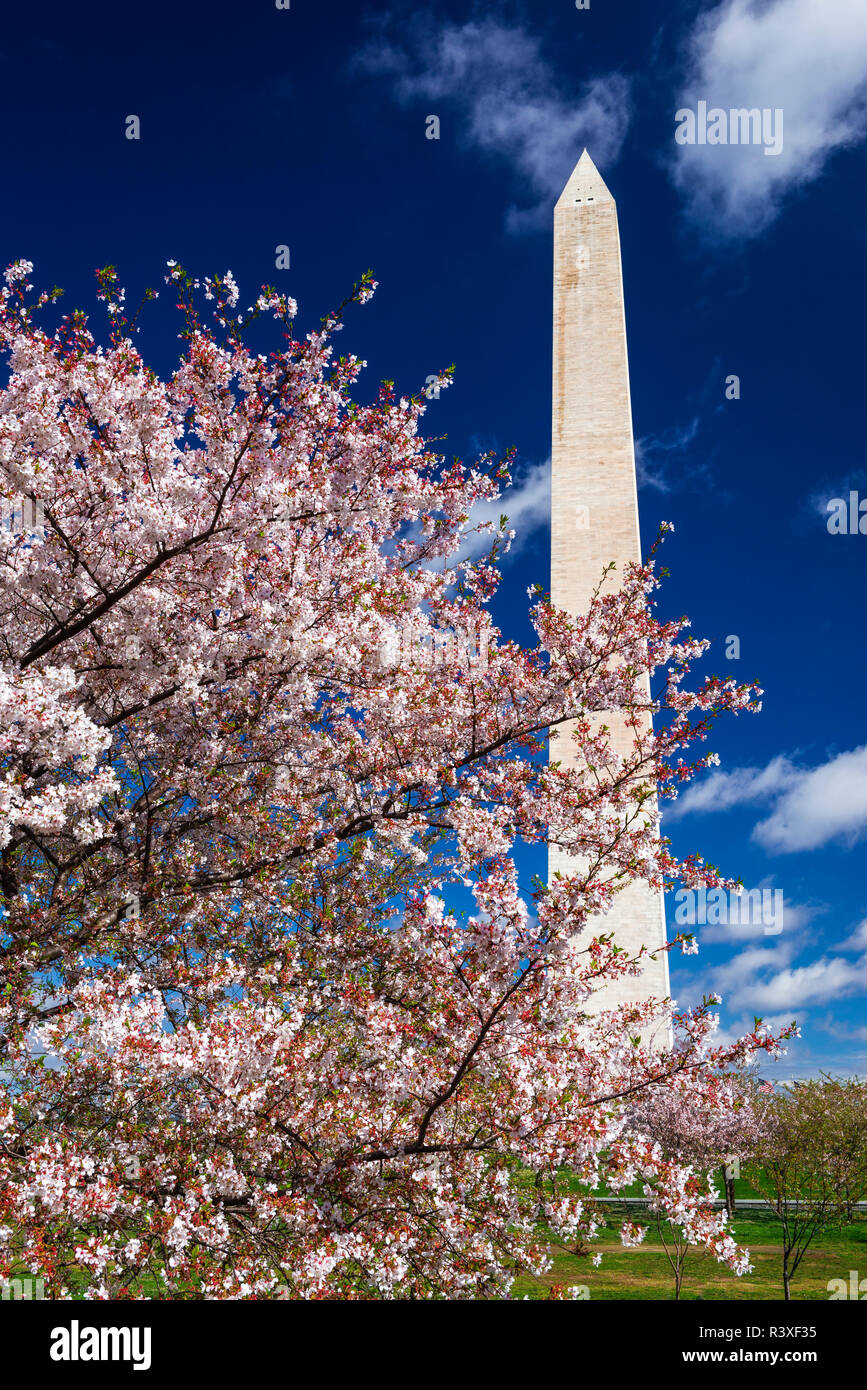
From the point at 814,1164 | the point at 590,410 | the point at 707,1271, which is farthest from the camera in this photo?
the point at 590,410

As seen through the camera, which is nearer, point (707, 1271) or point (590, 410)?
point (707, 1271)

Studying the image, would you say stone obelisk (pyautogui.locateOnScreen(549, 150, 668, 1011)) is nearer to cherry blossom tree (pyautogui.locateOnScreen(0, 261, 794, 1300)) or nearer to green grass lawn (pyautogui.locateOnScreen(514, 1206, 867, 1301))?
green grass lawn (pyautogui.locateOnScreen(514, 1206, 867, 1301))

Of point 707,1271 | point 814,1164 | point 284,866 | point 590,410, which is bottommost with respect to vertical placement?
point 707,1271

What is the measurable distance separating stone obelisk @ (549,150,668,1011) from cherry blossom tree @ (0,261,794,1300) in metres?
18.9

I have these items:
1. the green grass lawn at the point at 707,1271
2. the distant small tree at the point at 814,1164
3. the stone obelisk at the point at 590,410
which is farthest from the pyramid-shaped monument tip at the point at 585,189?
the green grass lawn at the point at 707,1271

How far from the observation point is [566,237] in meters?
26.6

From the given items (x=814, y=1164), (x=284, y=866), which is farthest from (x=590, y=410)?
(x=284, y=866)

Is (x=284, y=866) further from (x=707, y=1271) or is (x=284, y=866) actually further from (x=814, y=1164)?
(x=707, y=1271)

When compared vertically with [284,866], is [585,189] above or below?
above

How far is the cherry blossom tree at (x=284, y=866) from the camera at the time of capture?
435 cm

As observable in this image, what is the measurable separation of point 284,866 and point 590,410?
23.0 metres

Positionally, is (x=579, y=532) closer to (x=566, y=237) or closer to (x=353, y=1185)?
(x=566, y=237)

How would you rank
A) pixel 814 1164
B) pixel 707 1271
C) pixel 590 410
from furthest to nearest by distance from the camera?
pixel 590 410, pixel 707 1271, pixel 814 1164

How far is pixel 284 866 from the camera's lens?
18.9 feet
